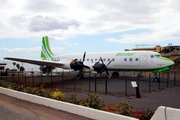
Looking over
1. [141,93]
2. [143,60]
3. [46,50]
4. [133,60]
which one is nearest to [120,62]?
[133,60]

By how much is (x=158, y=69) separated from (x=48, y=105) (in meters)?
16.3

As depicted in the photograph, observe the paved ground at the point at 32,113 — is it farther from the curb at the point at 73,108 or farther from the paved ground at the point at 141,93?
the curb at the point at 73,108

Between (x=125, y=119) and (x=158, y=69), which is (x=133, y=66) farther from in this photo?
(x=125, y=119)

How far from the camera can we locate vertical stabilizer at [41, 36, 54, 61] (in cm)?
3769

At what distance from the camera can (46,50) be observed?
1505 inches

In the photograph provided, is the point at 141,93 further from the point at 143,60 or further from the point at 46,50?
the point at 46,50

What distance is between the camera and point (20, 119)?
8047 mm

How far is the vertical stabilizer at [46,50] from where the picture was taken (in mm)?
37688

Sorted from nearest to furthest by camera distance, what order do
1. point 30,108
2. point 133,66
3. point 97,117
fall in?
point 97,117 → point 30,108 → point 133,66

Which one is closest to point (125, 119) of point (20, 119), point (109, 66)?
point (20, 119)

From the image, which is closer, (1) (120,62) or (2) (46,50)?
(1) (120,62)

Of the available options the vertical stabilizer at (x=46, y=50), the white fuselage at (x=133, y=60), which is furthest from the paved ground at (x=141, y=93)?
the vertical stabilizer at (x=46, y=50)

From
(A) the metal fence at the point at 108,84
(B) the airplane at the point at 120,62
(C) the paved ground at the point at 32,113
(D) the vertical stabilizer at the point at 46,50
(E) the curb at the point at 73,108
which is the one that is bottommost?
(A) the metal fence at the point at 108,84

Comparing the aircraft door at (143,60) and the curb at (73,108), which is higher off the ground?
the aircraft door at (143,60)
